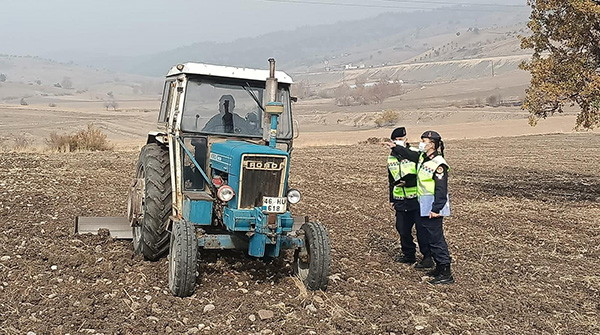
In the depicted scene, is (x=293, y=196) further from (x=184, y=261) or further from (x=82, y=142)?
(x=82, y=142)

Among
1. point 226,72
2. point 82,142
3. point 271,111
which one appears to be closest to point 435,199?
point 271,111

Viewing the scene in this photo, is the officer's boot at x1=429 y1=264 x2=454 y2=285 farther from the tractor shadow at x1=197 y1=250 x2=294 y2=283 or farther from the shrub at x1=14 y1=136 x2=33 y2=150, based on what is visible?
the shrub at x1=14 y1=136 x2=33 y2=150

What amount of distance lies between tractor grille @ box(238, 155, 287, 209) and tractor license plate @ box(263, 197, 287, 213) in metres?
0.19

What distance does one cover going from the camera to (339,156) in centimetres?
2186

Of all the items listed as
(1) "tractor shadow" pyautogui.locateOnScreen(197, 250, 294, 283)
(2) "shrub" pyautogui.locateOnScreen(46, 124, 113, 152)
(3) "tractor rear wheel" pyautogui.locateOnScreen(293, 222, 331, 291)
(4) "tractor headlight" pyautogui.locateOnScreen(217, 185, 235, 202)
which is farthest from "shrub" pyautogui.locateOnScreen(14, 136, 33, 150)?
(3) "tractor rear wheel" pyautogui.locateOnScreen(293, 222, 331, 291)

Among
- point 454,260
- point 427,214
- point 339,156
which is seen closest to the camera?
point 427,214

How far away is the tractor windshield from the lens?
22.4 feet

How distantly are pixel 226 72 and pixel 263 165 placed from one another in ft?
4.97

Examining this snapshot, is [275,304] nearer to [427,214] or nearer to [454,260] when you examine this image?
[427,214]

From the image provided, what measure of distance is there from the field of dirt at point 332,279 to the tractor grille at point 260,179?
926 millimetres

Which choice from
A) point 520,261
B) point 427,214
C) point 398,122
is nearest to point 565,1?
point 520,261

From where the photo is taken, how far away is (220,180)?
6.36 m

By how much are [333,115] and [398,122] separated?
14.3 metres

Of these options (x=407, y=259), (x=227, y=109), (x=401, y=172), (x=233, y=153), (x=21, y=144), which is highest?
(x=227, y=109)
